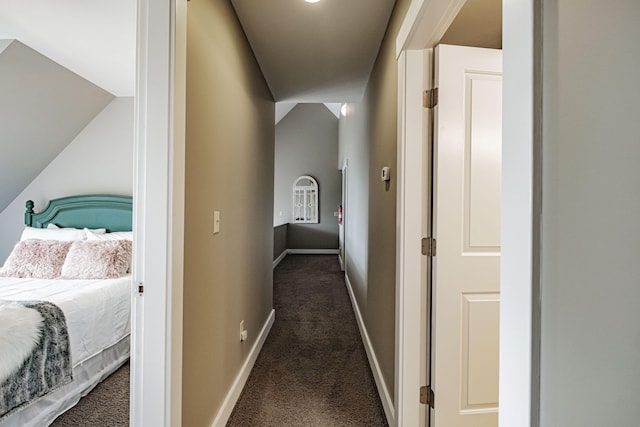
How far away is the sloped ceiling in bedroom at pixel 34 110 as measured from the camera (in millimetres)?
2272

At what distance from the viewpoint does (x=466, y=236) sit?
4.64 ft

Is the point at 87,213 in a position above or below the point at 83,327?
above

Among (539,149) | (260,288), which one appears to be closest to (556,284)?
(539,149)

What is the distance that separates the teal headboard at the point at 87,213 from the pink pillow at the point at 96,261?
1.72ft

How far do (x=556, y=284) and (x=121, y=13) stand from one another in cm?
258

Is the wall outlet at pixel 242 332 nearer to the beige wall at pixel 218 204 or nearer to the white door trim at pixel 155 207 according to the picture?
the beige wall at pixel 218 204

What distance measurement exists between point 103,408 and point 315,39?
2.78 m

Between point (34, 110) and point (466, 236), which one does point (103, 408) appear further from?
point (34, 110)

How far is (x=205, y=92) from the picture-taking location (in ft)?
4.39

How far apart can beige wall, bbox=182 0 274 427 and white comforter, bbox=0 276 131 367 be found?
982 millimetres

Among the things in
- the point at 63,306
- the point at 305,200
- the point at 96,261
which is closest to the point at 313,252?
the point at 305,200

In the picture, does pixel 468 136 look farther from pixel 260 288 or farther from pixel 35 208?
pixel 35 208

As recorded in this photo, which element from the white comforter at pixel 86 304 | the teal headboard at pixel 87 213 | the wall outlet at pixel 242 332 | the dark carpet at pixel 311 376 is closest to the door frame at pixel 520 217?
the dark carpet at pixel 311 376

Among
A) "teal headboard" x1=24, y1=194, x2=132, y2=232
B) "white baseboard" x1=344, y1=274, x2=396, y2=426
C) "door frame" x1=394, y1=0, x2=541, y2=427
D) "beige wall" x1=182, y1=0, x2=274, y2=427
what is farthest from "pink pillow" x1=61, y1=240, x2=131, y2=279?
"door frame" x1=394, y1=0, x2=541, y2=427
